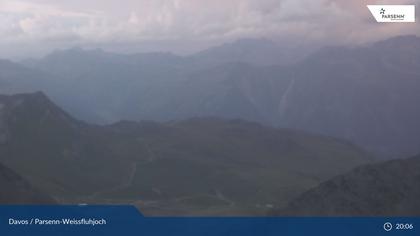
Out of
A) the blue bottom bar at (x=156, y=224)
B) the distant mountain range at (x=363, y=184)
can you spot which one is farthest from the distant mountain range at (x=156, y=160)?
the blue bottom bar at (x=156, y=224)

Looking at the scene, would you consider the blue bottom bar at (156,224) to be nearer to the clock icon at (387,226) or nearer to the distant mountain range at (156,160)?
the clock icon at (387,226)

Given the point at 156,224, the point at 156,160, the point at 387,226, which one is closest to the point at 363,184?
the point at 387,226

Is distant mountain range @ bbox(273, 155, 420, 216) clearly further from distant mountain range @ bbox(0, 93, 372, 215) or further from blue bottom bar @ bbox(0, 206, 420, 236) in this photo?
distant mountain range @ bbox(0, 93, 372, 215)

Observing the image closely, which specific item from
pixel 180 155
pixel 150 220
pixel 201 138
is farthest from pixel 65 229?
pixel 201 138

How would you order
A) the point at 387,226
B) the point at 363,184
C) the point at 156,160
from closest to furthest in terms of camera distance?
1. the point at 387,226
2. the point at 363,184
3. the point at 156,160

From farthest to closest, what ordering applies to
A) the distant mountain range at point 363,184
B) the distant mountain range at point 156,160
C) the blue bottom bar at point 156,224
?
1. the distant mountain range at point 156,160
2. the distant mountain range at point 363,184
3. the blue bottom bar at point 156,224

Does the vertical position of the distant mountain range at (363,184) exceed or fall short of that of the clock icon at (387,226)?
it exceeds it

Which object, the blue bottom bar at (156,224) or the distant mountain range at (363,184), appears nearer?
the blue bottom bar at (156,224)

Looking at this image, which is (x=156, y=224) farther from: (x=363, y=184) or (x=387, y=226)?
(x=363, y=184)

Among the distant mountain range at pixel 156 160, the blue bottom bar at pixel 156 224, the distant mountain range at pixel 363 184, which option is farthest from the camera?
the distant mountain range at pixel 156 160
